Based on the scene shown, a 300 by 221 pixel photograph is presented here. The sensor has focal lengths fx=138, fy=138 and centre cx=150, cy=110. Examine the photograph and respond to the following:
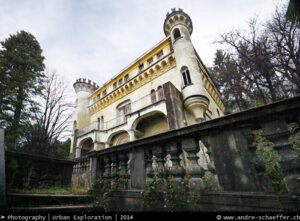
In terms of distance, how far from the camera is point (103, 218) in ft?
5.99

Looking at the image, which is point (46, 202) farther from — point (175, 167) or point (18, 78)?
point (18, 78)

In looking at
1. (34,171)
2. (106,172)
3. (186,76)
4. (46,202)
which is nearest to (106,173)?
(106,172)

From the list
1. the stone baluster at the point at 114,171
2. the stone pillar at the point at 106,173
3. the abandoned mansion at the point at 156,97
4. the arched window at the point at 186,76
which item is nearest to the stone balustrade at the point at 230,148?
the stone baluster at the point at 114,171

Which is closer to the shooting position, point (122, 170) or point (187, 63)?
point (122, 170)

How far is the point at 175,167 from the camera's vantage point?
2049 mm

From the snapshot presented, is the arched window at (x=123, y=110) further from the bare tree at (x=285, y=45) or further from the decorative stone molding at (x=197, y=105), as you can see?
the bare tree at (x=285, y=45)

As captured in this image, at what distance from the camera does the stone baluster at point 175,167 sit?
1922 millimetres

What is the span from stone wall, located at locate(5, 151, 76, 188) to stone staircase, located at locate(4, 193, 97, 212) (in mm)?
1327

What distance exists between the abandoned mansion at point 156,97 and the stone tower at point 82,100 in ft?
0.43

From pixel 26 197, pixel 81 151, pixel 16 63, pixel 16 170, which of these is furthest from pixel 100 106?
pixel 26 197

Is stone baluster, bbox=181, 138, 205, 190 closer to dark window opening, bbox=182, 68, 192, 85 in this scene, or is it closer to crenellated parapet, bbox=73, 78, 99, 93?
dark window opening, bbox=182, 68, 192, 85

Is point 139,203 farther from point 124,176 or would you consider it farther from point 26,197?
point 26,197

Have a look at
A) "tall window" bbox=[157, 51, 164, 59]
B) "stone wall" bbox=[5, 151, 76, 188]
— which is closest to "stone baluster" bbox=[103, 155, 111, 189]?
"stone wall" bbox=[5, 151, 76, 188]

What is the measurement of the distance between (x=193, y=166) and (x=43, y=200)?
269cm
